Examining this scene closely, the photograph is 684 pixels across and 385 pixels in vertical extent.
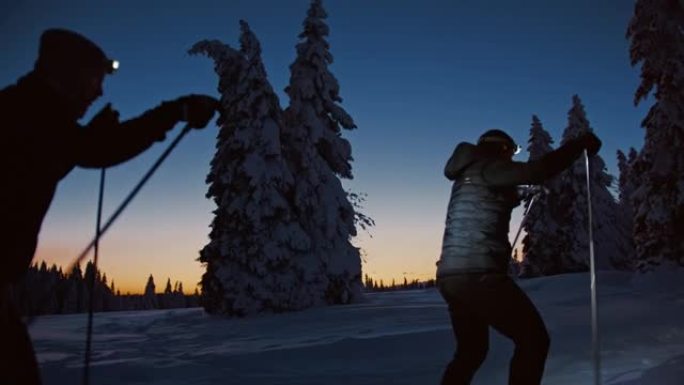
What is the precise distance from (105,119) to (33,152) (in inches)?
15.2

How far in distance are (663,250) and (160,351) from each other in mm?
15119

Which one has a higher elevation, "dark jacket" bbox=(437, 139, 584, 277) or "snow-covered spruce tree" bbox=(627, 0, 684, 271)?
"snow-covered spruce tree" bbox=(627, 0, 684, 271)

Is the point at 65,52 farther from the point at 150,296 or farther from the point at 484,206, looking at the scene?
the point at 150,296

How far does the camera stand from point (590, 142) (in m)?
3.65

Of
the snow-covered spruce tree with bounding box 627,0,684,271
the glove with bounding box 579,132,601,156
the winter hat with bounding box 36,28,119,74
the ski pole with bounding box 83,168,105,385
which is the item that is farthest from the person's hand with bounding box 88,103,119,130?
the snow-covered spruce tree with bounding box 627,0,684,271

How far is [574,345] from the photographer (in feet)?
23.5

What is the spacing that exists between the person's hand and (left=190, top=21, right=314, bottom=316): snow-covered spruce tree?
18.0m

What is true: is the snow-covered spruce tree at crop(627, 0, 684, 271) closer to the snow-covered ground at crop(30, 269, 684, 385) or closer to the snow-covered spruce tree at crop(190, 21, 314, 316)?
the snow-covered ground at crop(30, 269, 684, 385)

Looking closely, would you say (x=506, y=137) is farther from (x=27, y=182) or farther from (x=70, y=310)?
(x=70, y=310)

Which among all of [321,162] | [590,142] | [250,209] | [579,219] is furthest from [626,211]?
[590,142]

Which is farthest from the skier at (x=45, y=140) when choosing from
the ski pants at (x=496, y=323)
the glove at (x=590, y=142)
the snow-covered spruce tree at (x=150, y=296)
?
the snow-covered spruce tree at (x=150, y=296)

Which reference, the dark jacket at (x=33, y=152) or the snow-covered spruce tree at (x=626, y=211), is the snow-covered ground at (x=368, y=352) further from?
the snow-covered spruce tree at (x=626, y=211)

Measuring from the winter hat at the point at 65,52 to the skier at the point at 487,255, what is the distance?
2328 millimetres

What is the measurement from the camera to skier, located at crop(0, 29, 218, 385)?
78.5 inches
